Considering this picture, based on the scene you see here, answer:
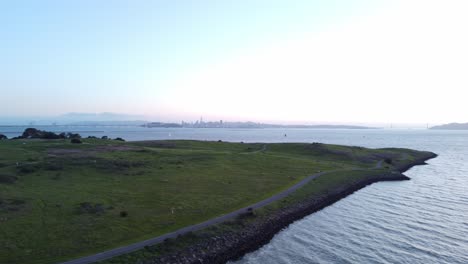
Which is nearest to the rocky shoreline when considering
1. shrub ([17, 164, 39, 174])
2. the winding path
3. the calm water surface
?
the calm water surface

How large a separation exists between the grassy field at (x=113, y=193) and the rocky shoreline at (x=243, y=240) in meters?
3.07

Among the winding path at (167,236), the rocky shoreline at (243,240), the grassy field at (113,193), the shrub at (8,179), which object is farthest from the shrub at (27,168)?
the rocky shoreline at (243,240)

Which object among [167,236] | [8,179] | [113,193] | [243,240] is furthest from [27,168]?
[243,240]

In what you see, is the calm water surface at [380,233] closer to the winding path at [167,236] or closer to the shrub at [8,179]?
the winding path at [167,236]

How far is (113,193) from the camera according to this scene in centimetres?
4631

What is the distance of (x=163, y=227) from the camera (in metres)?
34.3

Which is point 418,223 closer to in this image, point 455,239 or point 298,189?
point 455,239

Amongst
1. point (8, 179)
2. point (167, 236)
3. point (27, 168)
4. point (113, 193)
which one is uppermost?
point (27, 168)

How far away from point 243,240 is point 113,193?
73.0 feet

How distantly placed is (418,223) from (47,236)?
45.0m

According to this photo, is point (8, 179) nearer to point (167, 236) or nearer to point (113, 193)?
point (113, 193)

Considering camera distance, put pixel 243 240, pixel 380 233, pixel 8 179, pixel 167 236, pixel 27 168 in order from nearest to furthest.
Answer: pixel 167 236
pixel 243 240
pixel 380 233
pixel 8 179
pixel 27 168

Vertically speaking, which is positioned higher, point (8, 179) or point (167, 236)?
point (8, 179)

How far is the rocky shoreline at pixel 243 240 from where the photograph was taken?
96.4ft
